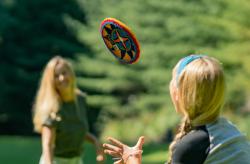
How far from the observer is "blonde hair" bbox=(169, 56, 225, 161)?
10.4 feet

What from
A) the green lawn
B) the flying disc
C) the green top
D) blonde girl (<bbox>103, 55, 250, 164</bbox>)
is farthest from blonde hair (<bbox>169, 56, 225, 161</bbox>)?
the green lawn

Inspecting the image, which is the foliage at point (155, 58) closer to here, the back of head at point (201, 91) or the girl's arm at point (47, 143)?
the girl's arm at point (47, 143)

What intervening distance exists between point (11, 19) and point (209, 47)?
1024 centimetres

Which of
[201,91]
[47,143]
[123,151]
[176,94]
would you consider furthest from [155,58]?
[201,91]

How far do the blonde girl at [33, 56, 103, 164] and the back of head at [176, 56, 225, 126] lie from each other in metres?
2.60

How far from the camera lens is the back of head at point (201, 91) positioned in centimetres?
316

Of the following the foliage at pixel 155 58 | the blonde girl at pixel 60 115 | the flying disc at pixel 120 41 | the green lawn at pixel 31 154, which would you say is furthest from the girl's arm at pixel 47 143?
the foliage at pixel 155 58

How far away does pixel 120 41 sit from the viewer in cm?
406

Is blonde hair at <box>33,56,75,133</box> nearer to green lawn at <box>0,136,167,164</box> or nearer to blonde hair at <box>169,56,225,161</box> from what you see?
blonde hair at <box>169,56,225,161</box>

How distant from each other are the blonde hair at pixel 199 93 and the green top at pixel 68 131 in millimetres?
2697

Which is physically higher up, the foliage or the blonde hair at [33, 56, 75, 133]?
the foliage

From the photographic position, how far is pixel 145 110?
28969 millimetres

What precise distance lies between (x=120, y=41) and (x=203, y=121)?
1.00 metres

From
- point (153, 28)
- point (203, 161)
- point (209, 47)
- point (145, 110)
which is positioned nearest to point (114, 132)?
point (145, 110)
